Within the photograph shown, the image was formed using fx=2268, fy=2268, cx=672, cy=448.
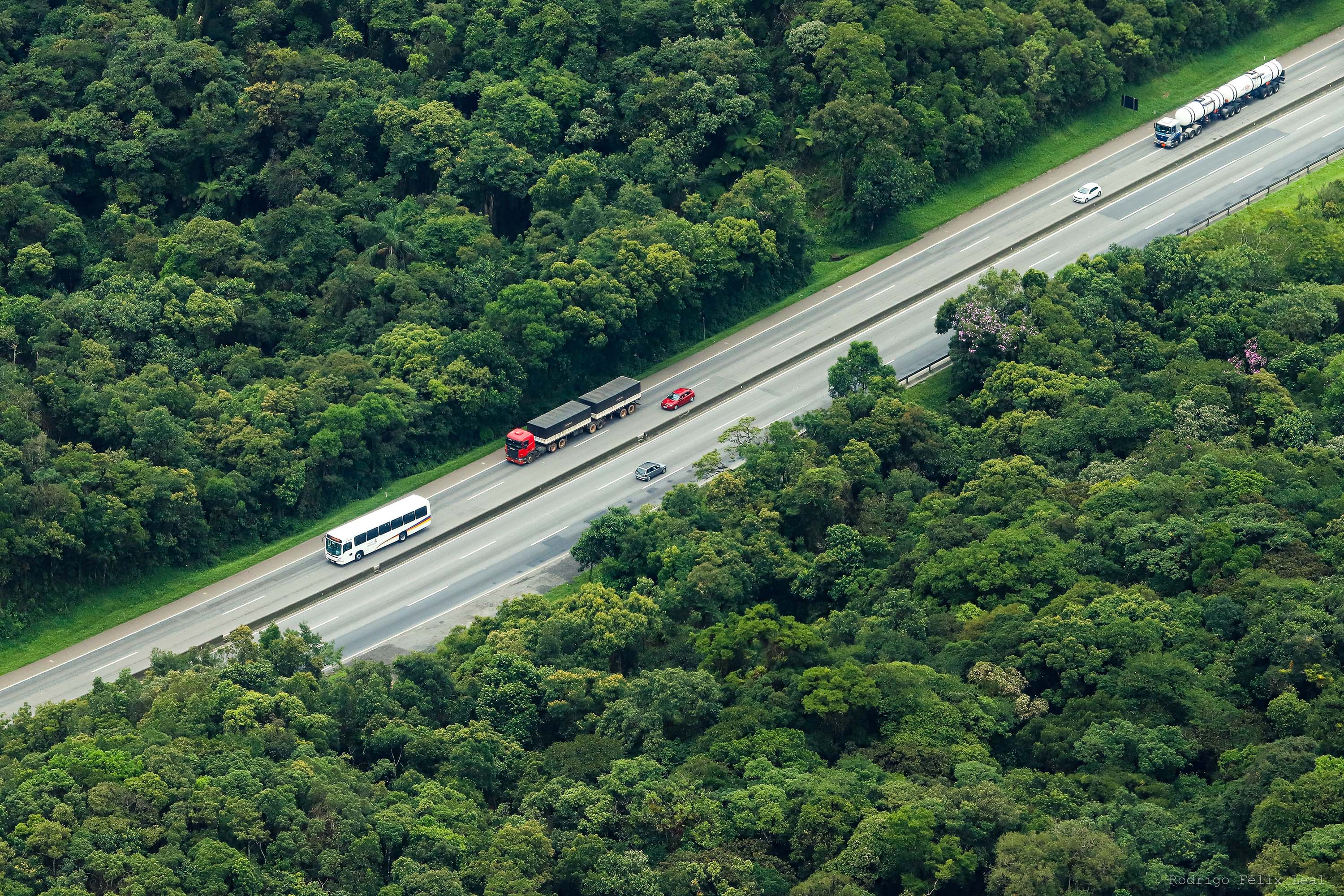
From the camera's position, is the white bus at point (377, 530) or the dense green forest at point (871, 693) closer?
the dense green forest at point (871, 693)

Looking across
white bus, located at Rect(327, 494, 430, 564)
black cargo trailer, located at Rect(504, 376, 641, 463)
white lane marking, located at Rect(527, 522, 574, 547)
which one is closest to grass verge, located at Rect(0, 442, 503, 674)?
white bus, located at Rect(327, 494, 430, 564)

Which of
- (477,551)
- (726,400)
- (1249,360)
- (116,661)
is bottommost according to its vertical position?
(1249,360)

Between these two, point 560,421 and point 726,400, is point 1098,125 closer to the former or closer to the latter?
point 726,400

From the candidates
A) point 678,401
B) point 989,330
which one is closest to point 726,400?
point 678,401

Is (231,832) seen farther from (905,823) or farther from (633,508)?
(633,508)

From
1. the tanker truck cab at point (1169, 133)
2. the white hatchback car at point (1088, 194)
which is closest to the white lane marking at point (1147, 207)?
the white hatchback car at point (1088, 194)

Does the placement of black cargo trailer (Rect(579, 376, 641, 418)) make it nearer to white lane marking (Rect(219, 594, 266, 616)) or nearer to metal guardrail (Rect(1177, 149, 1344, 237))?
white lane marking (Rect(219, 594, 266, 616))

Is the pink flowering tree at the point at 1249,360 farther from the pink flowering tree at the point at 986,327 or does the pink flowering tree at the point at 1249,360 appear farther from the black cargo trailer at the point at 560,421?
the black cargo trailer at the point at 560,421
